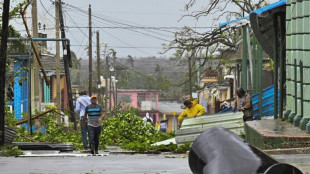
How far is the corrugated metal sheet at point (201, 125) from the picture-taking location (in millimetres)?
20719

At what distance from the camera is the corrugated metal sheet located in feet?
68.0

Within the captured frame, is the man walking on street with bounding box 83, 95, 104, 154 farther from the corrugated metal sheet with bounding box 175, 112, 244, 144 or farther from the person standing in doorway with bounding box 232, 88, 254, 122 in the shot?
the person standing in doorway with bounding box 232, 88, 254, 122

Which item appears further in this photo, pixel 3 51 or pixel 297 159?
pixel 3 51

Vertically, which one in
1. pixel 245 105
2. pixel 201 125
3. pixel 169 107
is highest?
pixel 245 105

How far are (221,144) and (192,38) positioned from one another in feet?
119

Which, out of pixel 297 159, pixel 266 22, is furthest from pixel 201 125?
pixel 297 159

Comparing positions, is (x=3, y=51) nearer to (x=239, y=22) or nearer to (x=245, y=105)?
(x=245, y=105)

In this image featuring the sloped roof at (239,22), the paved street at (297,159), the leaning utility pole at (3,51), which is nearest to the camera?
the paved street at (297,159)

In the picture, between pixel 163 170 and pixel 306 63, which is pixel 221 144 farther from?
pixel 306 63

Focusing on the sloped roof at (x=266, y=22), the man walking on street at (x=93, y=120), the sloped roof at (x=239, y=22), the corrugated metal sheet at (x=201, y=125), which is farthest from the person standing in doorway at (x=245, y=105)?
the man walking on street at (x=93, y=120)

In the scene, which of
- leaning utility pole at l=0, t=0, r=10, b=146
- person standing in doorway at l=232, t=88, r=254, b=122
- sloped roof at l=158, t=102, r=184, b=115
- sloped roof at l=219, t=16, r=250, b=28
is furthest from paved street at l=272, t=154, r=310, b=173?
sloped roof at l=158, t=102, r=184, b=115

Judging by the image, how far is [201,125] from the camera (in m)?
20.7

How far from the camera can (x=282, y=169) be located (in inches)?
184

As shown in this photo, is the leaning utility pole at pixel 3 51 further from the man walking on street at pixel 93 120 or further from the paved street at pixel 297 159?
the paved street at pixel 297 159
